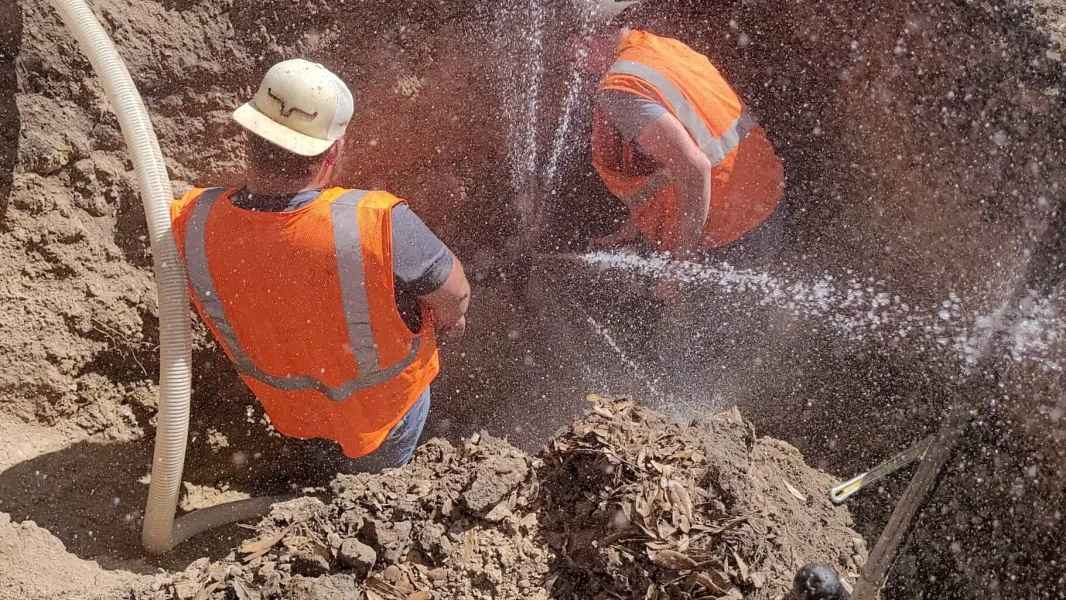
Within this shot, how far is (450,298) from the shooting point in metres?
2.79

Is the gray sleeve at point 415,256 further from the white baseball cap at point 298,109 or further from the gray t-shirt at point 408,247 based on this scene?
the white baseball cap at point 298,109

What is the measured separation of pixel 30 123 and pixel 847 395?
4028 mm

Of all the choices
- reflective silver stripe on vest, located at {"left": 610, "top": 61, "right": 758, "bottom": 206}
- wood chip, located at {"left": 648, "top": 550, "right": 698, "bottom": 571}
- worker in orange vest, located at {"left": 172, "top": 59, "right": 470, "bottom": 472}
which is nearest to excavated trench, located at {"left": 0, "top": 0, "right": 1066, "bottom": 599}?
wood chip, located at {"left": 648, "top": 550, "right": 698, "bottom": 571}

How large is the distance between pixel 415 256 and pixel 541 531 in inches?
39.7

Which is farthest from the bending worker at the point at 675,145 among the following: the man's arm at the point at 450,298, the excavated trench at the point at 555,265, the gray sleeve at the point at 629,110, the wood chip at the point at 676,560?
the wood chip at the point at 676,560

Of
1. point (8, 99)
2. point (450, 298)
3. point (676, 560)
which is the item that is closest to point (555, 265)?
point (450, 298)

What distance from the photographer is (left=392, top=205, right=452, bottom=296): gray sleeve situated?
2.58 metres

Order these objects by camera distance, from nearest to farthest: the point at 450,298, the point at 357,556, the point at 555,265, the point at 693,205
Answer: the point at 357,556 < the point at 450,298 < the point at 693,205 < the point at 555,265

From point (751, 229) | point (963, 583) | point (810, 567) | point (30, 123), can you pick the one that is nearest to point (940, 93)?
point (751, 229)

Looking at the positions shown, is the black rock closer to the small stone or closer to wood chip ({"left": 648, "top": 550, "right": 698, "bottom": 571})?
wood chip ({"left": 648, "top": 550, "right": 698, "bottom": 571})

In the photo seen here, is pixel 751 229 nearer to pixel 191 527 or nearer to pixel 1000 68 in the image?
pixel 1000 68

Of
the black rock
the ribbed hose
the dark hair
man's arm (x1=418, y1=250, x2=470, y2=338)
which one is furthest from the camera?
man's arm (x1=418, y1=250, x2=470, y2=338)

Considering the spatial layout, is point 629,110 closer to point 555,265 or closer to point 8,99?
point 555,265

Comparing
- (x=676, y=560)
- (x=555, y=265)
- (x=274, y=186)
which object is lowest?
(x=555, y=265)
